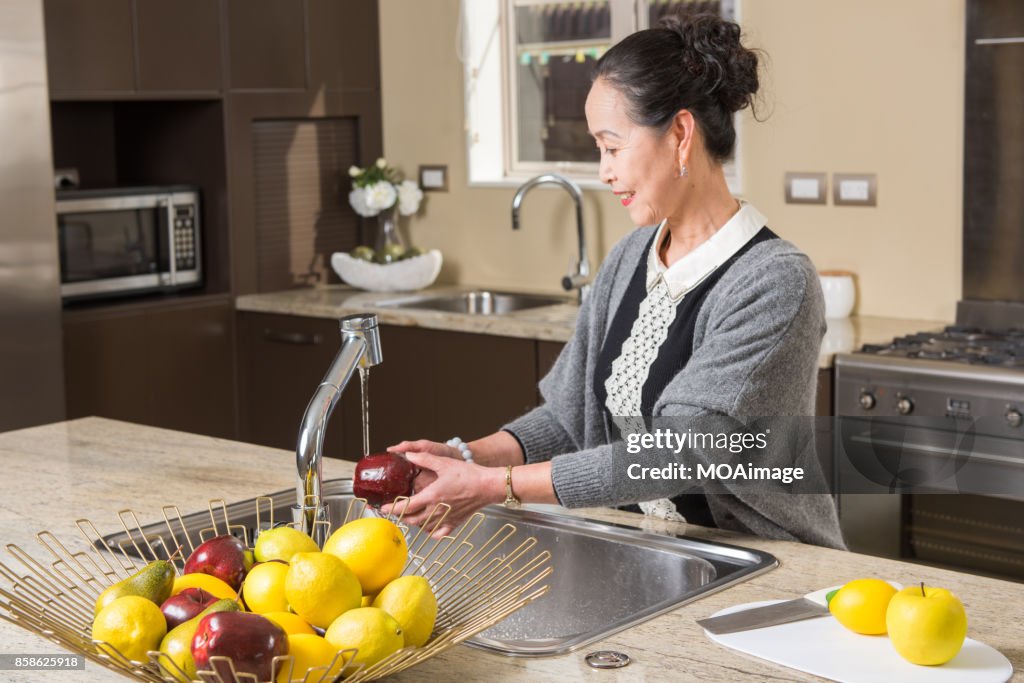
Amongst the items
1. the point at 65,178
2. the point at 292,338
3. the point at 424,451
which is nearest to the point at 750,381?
the point at 424,451

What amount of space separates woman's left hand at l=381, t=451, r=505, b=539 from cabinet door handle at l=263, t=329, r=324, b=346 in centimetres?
239

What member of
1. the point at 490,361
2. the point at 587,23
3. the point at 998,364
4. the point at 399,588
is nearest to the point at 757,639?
the point at 399,588

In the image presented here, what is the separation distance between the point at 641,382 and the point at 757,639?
668 mm

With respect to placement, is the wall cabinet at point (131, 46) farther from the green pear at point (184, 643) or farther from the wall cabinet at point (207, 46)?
the green pear at point (184, 643)

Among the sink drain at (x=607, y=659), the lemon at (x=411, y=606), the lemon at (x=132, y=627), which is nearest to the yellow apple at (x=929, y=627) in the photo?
the sink drain at (x=607, y=659)

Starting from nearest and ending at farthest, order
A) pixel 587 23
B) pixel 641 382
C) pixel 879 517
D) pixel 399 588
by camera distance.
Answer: pixel 399 588
pixel 641 382
pixel 879 517
pixel 587 23

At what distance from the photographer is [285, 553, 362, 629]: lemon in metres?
1.19

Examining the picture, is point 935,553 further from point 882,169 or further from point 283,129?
point 283,129

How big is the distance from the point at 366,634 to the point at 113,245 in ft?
9.96

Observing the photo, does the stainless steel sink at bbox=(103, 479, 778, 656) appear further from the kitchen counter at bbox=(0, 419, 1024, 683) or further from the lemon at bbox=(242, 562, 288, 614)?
the lemon at bbox=(242, 562, 288, 614)

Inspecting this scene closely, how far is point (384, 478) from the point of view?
1689mm

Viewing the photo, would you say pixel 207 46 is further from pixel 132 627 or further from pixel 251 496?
pixel 132 627

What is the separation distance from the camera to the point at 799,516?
1843 mm

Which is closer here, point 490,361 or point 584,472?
point 584,472
